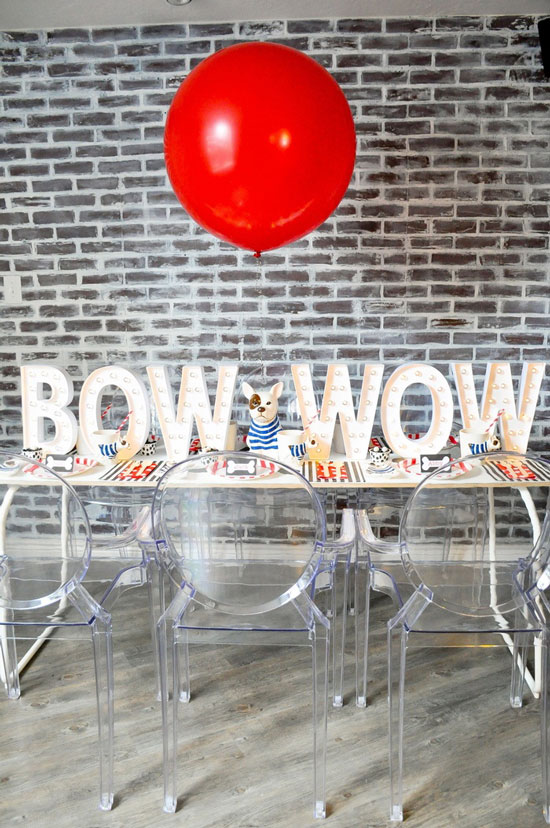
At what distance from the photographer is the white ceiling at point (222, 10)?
2.60 meters

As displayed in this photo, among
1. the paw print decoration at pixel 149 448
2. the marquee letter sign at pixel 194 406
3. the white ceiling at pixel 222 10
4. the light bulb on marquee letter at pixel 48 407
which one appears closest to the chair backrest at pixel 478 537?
the marquee letter sign at pixel 194 406

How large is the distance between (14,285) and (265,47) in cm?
177

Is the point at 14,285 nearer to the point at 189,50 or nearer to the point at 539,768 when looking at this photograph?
the point at 189,50

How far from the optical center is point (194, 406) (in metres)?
2.41

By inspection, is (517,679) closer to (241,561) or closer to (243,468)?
(241,561)

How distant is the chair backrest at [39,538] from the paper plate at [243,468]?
0.40 metres

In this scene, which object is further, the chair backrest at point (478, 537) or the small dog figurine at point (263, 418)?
the small dog figurine at point (263, 418)

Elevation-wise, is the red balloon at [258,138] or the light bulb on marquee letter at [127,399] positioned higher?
the red balloon at [258,138]

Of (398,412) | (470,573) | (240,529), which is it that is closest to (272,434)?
(398,412)

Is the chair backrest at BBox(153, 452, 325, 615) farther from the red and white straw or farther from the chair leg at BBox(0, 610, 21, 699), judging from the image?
the red and white straw

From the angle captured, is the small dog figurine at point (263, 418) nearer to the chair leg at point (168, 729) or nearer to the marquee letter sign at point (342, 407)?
the marquee letter sign at point (342, 407)

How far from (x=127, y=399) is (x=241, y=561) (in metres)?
1.00

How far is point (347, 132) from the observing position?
71.4 inches

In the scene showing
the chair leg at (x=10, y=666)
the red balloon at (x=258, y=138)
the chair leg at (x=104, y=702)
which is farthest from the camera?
the chair leg at (x=10, y=666)
